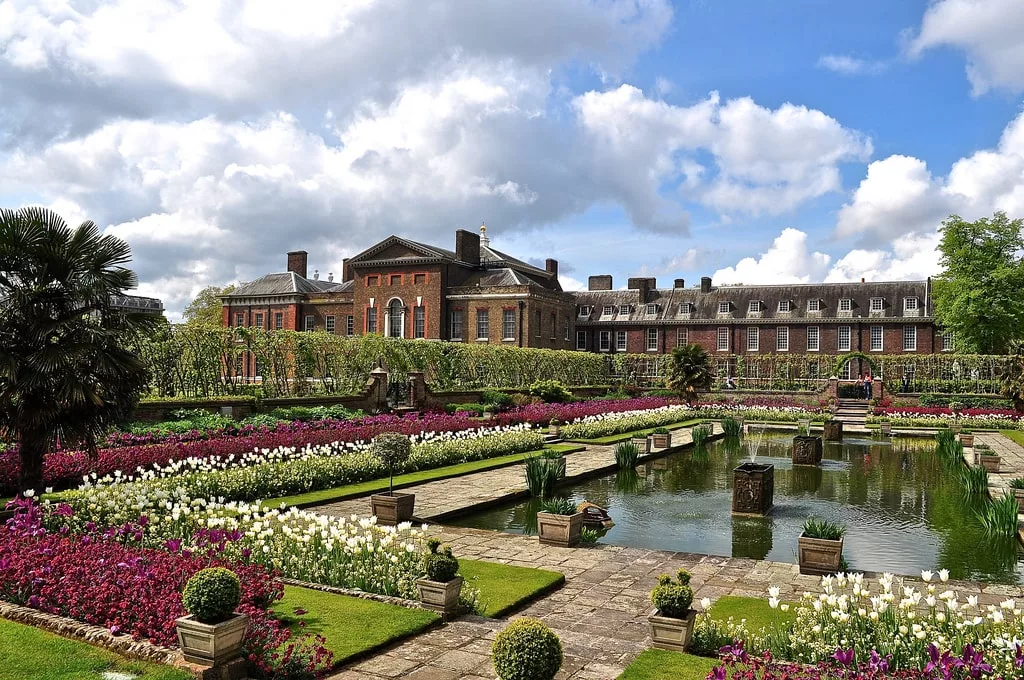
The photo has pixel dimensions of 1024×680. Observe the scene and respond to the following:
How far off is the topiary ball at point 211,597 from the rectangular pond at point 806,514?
20.7 ft

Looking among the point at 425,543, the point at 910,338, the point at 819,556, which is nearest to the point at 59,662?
the point at 425,543

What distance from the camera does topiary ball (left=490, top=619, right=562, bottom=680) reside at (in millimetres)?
4477

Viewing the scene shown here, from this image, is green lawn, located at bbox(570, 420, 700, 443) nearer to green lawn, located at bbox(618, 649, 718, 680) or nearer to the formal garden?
the formal garden

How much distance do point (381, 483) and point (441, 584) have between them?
7446 millimetres

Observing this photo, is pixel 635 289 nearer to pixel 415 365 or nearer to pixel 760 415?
pixel 760 415

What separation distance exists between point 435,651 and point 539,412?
20.3m

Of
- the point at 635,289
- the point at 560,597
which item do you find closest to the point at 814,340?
the point at 635,289

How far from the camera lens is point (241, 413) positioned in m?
21.4

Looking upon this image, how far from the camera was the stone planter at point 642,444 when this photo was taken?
20.0 meters

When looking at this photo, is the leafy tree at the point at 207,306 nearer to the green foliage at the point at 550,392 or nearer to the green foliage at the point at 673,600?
the green foliage at the point at 550,392

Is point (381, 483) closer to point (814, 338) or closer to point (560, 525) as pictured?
point (560, 525)

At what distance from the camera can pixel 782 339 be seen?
5309 cm

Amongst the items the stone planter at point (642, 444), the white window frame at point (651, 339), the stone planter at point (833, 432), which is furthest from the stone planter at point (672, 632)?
the white window frame at point (651, 339)

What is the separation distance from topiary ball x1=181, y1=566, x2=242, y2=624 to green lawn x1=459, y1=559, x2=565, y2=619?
95.7 inches
